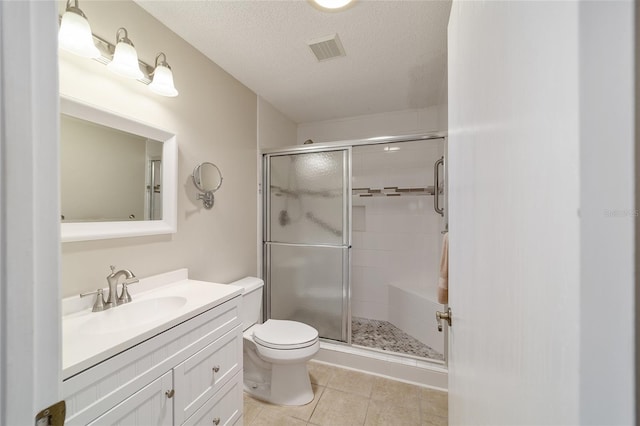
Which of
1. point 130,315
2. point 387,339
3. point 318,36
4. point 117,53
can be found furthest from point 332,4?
point 387,339

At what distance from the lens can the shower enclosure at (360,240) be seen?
2.23m

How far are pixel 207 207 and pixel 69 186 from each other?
0.76m

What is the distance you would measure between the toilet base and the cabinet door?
0.83m

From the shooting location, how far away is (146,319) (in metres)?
1.27

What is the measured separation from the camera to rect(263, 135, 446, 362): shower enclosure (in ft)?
7.31

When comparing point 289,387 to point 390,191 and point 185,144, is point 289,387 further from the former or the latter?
point 390,191

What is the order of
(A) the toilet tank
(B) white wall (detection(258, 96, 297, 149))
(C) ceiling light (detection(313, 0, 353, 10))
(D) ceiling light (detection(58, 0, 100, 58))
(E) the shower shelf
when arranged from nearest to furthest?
(D) ceiling light (detection(58, 0, 100, 58)), (C) ceiling light (detection(313, 0, 353, 10)), (A) the toilet tank, (B) white wall (detection(258, 96, 297, 149)), (E) the shower shelf

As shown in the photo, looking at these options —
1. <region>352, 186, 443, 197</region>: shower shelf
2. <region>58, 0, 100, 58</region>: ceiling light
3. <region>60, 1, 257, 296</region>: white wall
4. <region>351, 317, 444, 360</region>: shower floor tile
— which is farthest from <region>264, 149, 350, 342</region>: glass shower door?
<region>58, 0, 100, 58</region>: ceiling light

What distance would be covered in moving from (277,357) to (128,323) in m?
0.85

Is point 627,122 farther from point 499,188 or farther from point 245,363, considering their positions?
point 245,363

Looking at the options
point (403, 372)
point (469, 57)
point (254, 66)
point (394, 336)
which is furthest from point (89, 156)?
point (394, 336)

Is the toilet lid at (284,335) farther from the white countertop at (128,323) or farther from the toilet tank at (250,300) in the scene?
the white countertop at (128,323)

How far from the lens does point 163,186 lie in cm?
152

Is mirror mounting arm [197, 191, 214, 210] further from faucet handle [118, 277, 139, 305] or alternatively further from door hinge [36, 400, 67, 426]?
door hinge [36, 400, 67, 426]
